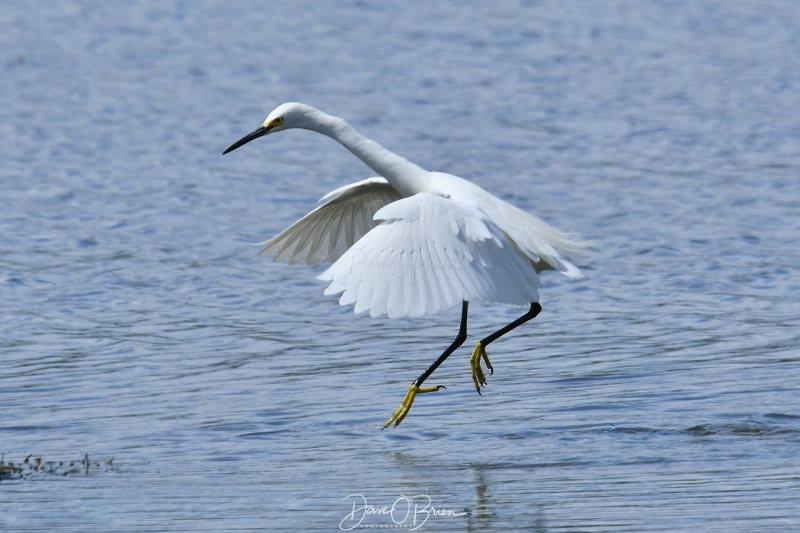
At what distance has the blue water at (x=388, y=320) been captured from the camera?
7.25 metres

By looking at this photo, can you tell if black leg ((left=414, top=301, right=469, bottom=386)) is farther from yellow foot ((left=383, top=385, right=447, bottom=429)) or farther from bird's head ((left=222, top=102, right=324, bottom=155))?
bird's head ((left=222, top=102, right=324, bottom=155))

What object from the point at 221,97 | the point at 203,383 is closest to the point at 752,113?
the point at 221,97

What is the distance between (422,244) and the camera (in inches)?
314

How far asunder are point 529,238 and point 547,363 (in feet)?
4.51

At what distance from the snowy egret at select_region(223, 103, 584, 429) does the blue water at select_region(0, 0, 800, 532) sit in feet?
2.70

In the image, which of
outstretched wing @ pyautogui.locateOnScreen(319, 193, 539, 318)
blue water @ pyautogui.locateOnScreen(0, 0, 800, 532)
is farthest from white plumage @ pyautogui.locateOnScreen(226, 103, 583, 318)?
blue water @ pyautogui.locateOnScreen(0, 0, 800, 532)

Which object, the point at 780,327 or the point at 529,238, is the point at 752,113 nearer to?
the point at 780,327

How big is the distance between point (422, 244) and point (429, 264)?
0.43 ft

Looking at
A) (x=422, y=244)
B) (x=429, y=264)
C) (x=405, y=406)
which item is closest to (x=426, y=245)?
(x=422, y=244)

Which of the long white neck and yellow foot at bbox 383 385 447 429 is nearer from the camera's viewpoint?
yellow foot at bbox 383 385 447 429

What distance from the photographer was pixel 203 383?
9.45 metres
